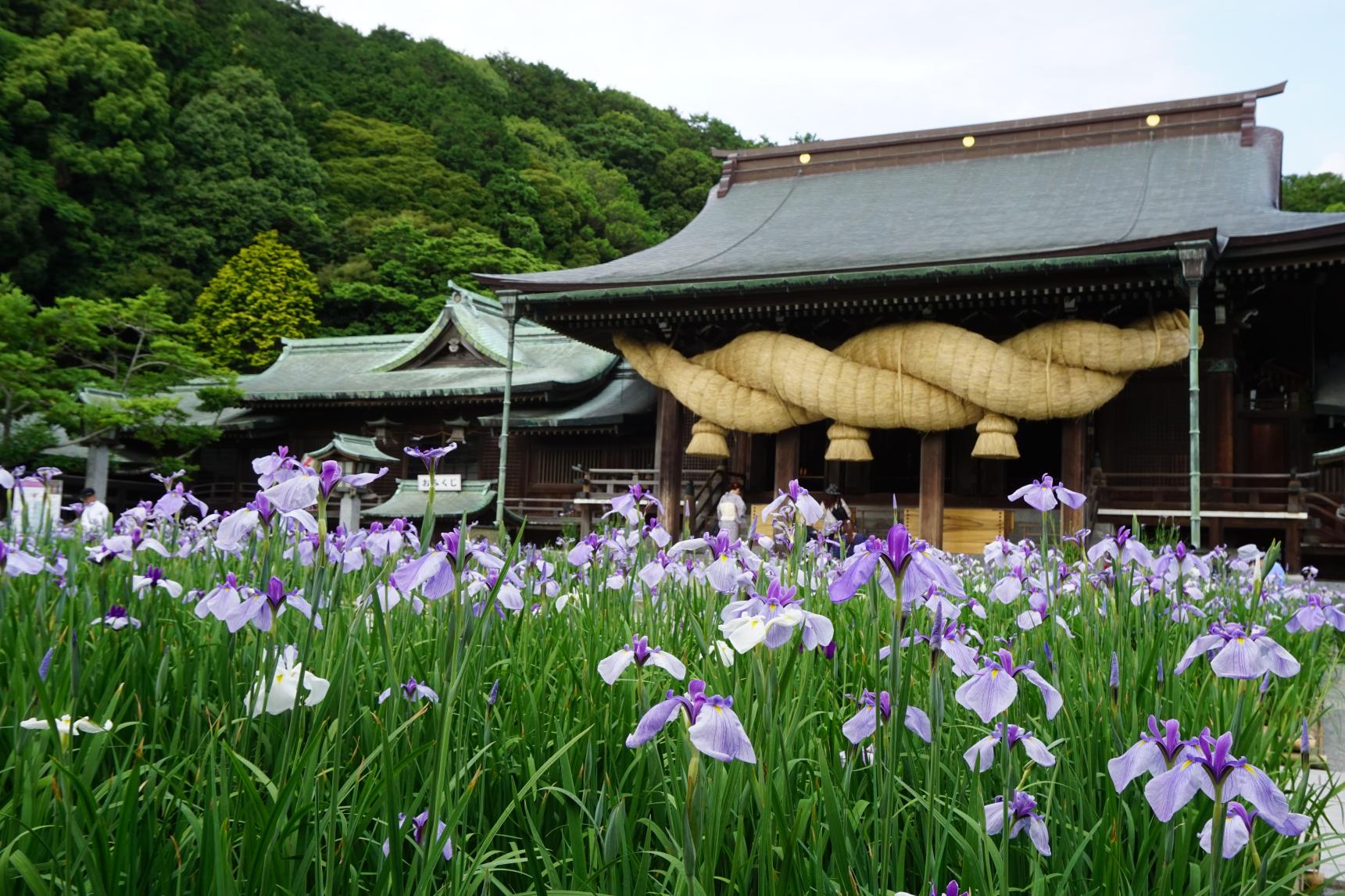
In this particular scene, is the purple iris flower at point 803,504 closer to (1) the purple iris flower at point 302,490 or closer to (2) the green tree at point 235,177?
(1) the purple iris flower at point 302,490

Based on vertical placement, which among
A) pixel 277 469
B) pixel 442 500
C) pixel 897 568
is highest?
pixel 442 500

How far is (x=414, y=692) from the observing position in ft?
6.32

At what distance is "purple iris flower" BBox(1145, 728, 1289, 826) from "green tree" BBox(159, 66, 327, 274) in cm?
3589

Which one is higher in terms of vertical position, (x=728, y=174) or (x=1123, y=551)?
(x=728, y=174)

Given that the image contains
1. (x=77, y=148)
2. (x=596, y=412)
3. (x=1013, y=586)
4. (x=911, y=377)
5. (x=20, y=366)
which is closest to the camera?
(x=1013, y=586)

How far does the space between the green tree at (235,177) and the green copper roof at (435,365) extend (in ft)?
37.7

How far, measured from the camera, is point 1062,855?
68.5 inches

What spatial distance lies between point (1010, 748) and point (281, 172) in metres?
38.8

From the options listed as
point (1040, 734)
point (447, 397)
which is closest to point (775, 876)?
point (1040, 734)

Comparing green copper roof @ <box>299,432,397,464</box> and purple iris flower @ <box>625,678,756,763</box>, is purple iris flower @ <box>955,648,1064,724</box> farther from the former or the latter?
green copper roof @ <box>299,432,397,464</box>

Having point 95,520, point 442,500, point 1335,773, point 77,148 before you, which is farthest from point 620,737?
point 77,148

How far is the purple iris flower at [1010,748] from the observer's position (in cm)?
147

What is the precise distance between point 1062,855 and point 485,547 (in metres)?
1.15

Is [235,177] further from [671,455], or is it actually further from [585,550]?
[585,550]
